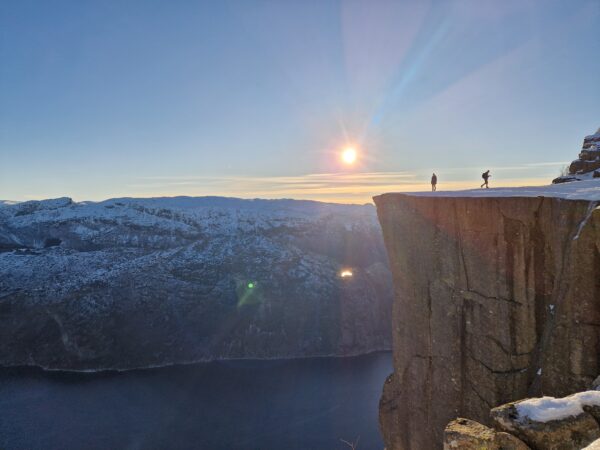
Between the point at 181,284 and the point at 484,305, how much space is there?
142082mm

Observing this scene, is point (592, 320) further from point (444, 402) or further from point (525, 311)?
point (444, 402)

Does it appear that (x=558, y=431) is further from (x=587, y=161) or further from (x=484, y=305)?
(x=587, y=161)

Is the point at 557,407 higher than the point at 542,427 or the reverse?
higher

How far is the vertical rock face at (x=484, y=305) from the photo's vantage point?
Result: 13289mm

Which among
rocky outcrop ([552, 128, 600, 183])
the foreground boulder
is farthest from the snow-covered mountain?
the foreground boulder

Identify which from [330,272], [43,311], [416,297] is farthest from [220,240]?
[416,297]

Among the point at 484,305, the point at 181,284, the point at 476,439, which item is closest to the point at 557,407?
the point at 476,439

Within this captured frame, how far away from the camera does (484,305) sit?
630 inches

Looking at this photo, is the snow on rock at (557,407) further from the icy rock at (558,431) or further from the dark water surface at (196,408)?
the dark water surface at (196,408)

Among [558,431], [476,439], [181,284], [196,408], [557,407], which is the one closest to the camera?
[558,431]

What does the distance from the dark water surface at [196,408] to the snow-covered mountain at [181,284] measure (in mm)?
15167

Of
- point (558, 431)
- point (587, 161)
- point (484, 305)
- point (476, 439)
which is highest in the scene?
point (587, 161)

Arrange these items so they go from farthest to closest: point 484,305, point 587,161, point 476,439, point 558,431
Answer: point 587,161
point 484,305
point 476,439
point 558,431

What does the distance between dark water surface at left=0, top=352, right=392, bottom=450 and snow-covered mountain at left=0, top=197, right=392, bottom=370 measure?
49.8ft
